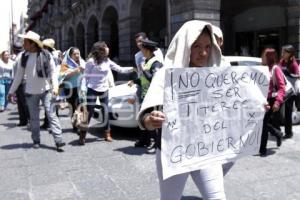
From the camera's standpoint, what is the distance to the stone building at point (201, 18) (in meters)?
14.2

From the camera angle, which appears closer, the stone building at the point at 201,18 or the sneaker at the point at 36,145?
the sneaker at the point at 36,145

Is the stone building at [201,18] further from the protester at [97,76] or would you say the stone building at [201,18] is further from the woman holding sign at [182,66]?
the woman holding sign at [182,66]

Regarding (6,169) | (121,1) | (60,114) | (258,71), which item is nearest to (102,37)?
(121,1)

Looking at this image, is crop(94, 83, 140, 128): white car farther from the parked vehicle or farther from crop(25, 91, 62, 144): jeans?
crop(25, 91, 62, 144): jeans

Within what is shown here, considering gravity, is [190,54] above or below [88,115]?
above

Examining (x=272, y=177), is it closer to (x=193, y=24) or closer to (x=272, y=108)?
(x=272, y=108)

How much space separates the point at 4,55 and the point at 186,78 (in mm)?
10871

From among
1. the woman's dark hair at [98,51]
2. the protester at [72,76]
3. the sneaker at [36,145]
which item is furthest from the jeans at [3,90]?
the woman's dark hair at [98,51]

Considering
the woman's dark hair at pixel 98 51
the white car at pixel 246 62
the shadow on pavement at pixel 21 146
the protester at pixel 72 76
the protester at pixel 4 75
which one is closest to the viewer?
the shadow on pavement at pixel 21 146

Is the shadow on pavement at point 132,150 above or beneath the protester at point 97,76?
beneath

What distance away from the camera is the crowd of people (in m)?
2.73

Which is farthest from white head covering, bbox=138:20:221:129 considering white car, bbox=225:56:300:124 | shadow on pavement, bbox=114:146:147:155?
white car, bbox=225:56:300:124

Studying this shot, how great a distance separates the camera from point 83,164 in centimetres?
593

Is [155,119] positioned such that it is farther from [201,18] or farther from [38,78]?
[201,18]
